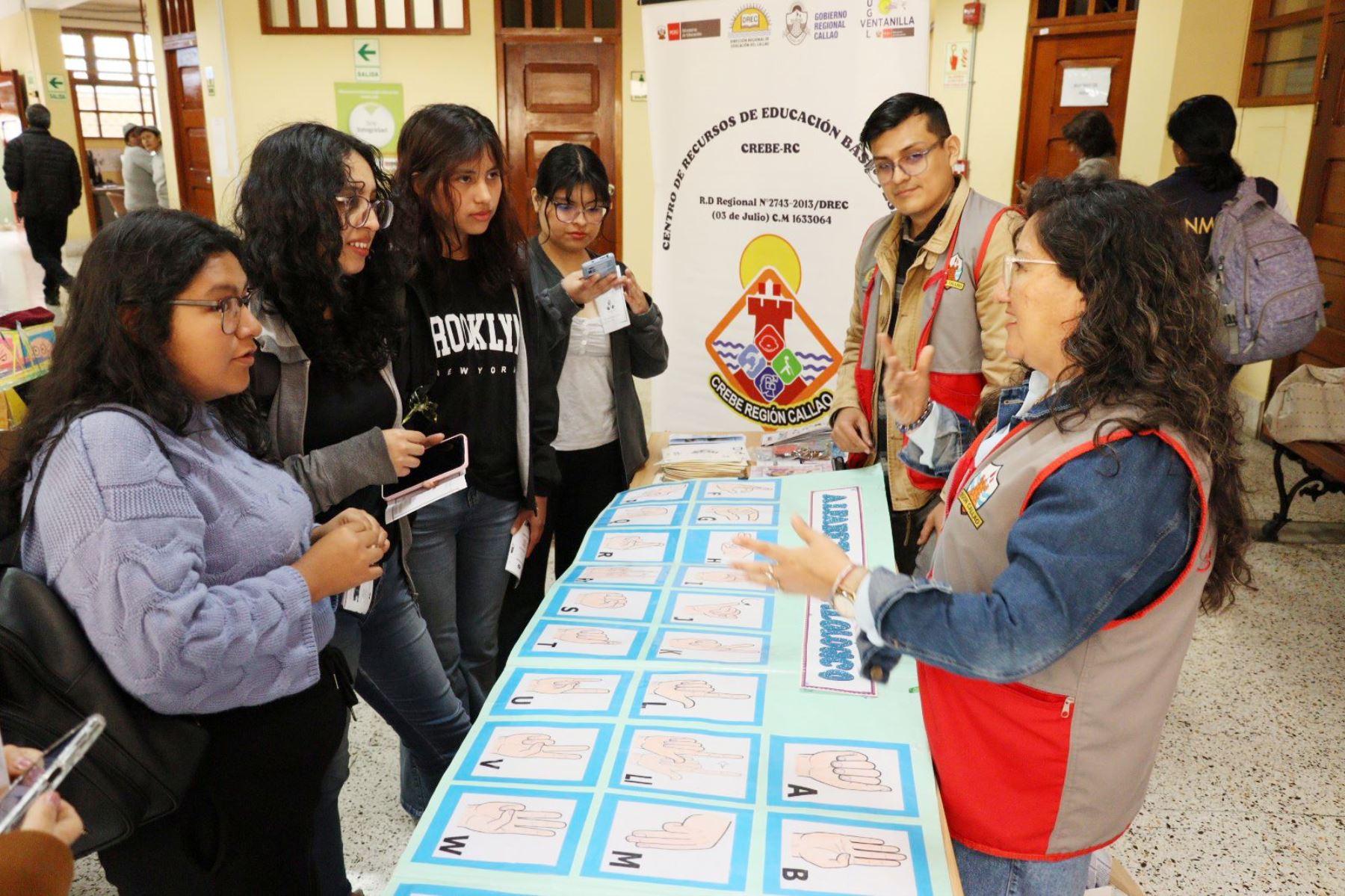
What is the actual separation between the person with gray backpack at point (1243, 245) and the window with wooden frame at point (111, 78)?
1753cm

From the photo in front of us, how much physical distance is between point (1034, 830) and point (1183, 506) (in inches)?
18.5

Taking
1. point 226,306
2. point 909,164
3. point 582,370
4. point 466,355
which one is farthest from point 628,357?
point 226,306

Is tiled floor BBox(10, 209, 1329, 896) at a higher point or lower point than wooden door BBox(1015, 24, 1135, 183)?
lower

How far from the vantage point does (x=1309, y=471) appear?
412cm

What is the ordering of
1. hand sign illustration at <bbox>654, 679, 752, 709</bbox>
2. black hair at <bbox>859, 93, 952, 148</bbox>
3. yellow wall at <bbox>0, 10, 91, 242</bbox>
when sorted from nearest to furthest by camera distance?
hand sign illustration at <bbox>654, 679, 752, 709</bbox> → black hair at <bbox>859, 93, 952, 148</bbox> → yellow wall at <bbox>0, 10, 91, 242</bbox>

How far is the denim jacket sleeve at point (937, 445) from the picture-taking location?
5.86ft

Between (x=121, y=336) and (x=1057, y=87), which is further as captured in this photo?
(x=1057, y=87)

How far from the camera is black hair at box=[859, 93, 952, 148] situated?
2.23 m

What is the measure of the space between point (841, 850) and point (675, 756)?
0.28 metres

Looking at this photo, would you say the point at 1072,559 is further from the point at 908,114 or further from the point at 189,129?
the point at 189,129

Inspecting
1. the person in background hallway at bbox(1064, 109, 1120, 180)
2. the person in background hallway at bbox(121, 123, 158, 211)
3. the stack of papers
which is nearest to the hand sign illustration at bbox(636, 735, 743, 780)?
the stack of papers

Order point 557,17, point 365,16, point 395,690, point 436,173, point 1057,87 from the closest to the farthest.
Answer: point 395,690
point 436,173
point 1057,87
point 557,17
point 365,16

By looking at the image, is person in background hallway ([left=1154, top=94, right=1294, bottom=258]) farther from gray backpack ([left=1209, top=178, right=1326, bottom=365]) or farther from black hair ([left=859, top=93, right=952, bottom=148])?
black hair ([left=859, top=93, right=952, bottom=148])

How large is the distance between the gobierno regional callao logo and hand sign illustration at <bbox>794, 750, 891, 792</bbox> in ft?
6.15
